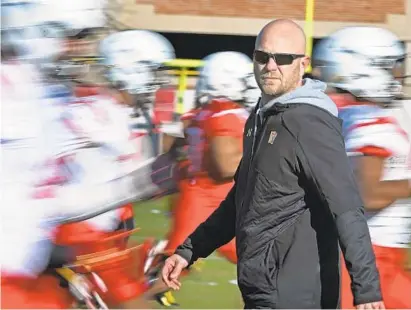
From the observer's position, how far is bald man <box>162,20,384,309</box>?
9.29 feet

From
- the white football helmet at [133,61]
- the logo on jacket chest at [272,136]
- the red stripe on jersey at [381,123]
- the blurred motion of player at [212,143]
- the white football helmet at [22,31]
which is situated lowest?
the blurred motion of player at [212,143]

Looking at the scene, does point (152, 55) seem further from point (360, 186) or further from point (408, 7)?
point (408, 7)

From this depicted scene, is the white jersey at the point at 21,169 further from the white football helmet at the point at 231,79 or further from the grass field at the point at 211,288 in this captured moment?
the white football helmet at the point at 231,79

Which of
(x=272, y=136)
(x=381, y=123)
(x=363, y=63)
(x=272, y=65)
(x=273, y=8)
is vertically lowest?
(x=273, y=8)

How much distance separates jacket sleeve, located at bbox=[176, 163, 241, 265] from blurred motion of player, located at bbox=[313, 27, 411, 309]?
1143 millimetres

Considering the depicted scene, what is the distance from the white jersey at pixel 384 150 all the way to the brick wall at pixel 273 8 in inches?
623

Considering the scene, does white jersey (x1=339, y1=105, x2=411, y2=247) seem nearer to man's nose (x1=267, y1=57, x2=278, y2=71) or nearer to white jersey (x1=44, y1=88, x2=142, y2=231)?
white jersey (x1=44, y1=88, x2=142, y2=231)

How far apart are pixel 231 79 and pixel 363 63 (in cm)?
113

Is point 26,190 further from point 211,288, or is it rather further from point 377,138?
point 211,288

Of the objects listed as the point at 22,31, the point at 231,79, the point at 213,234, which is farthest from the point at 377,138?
the point at 22,31

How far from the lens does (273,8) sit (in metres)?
20.3

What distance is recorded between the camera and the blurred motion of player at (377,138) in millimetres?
4434

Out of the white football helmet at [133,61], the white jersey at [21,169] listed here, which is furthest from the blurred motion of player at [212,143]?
the white jersey at [21,169]

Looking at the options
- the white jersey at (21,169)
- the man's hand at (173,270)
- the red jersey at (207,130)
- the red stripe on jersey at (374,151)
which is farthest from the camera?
the red jersey at (207,130)
